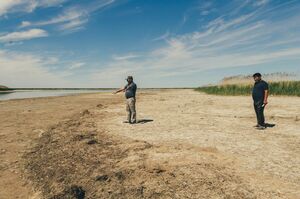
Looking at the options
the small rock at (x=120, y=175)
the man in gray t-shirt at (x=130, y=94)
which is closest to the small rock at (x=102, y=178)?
the small rock at (x=120, y=175)

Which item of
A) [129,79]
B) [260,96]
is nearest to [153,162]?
[260,96]

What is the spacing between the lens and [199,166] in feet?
27.1

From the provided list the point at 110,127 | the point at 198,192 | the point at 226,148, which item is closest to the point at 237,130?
the point at 226,148

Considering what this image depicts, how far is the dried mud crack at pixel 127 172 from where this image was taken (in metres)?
6.79

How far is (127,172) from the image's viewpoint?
7934 mm

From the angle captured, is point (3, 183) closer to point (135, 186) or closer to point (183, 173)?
point (135, 186)

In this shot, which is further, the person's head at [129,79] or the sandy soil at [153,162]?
the person's head at [129,79]

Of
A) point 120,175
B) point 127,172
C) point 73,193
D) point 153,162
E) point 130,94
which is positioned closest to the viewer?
point 73,193

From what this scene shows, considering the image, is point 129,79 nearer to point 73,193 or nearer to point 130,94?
point 130,94

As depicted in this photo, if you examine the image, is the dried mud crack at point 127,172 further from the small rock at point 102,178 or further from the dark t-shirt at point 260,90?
the dark t-shirt at point 260,90

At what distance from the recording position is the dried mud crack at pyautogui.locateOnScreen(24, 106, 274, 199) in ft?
22.3

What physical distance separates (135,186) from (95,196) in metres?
0.86

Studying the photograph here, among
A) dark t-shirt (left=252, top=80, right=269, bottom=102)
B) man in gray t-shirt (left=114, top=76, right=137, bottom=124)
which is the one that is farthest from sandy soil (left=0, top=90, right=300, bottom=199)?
man in gray t-shirt (left=114, top=76, right=137, bottom=124)

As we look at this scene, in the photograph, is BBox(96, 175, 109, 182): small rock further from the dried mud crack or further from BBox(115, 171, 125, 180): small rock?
BBox(115, 171, 125, 180): small rock
